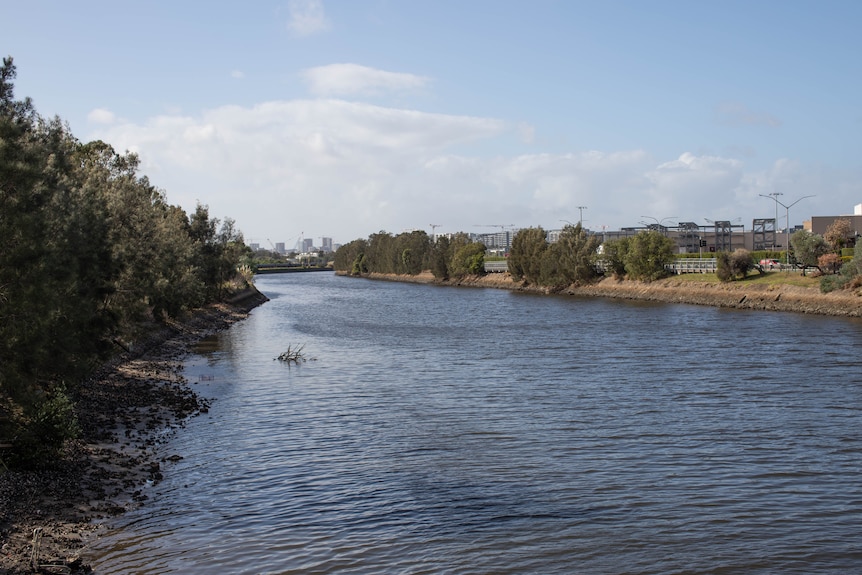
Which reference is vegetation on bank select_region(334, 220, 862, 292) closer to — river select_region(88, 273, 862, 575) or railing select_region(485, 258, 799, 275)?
railing select_region(485, 258, 799, 275)

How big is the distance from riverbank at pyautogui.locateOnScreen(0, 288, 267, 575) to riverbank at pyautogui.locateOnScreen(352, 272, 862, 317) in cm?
6196

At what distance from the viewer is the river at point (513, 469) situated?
17016 mm

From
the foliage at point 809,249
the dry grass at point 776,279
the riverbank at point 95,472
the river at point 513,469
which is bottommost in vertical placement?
the river at point 513,469

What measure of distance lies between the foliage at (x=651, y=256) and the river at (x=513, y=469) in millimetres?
66944

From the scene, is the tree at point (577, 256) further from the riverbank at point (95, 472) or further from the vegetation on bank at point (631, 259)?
the riverbank at point (95, 472)

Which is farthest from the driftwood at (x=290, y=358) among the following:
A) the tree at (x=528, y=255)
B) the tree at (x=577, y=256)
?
the tree at (x=528, y=255)

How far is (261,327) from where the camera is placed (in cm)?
7569

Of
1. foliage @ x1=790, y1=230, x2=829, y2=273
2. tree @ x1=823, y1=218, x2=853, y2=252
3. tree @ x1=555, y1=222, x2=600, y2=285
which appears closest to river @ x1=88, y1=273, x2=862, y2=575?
foliage @ x1=790, y1=230, x2=829, y2=273

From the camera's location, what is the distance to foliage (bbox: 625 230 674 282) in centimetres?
11568

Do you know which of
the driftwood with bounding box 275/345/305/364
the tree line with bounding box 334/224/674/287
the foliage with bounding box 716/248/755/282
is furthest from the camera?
the tree line with bounding box 334/224/674/287

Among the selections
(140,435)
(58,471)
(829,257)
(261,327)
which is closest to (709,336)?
(829,257)

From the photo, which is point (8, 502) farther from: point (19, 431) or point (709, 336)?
point (709, 336)

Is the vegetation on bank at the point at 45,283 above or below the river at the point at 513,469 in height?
above

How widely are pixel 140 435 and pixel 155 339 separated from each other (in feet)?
99.7
